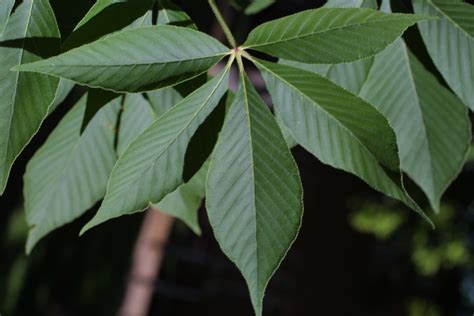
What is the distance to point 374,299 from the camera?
253 inches

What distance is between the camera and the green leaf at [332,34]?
2.32ft

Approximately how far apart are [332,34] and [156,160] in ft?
0.64

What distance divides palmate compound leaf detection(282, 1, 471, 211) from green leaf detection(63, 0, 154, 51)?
10.7 inches

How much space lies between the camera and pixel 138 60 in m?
0.70

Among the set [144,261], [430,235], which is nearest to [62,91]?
[144,261]

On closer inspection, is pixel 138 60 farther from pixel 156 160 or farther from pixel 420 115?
pixel 420 115

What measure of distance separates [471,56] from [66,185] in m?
0.51

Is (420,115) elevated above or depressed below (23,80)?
below

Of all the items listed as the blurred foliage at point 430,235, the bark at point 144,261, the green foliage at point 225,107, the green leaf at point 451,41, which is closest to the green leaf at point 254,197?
the green foliage at point 225,107

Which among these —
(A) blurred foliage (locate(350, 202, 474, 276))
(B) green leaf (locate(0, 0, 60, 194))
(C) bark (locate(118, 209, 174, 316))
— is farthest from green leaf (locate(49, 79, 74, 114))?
(A) blurred foliage (locate(350, 202, 474, 276))

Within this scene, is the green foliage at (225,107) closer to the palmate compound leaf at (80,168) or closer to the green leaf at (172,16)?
the green leaf at (172,16)

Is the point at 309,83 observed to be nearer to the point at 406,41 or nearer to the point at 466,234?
the point at 406,41

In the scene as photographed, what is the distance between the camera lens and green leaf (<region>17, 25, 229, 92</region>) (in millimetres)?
670

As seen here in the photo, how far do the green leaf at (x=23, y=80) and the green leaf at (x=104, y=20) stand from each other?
0.08 feet
